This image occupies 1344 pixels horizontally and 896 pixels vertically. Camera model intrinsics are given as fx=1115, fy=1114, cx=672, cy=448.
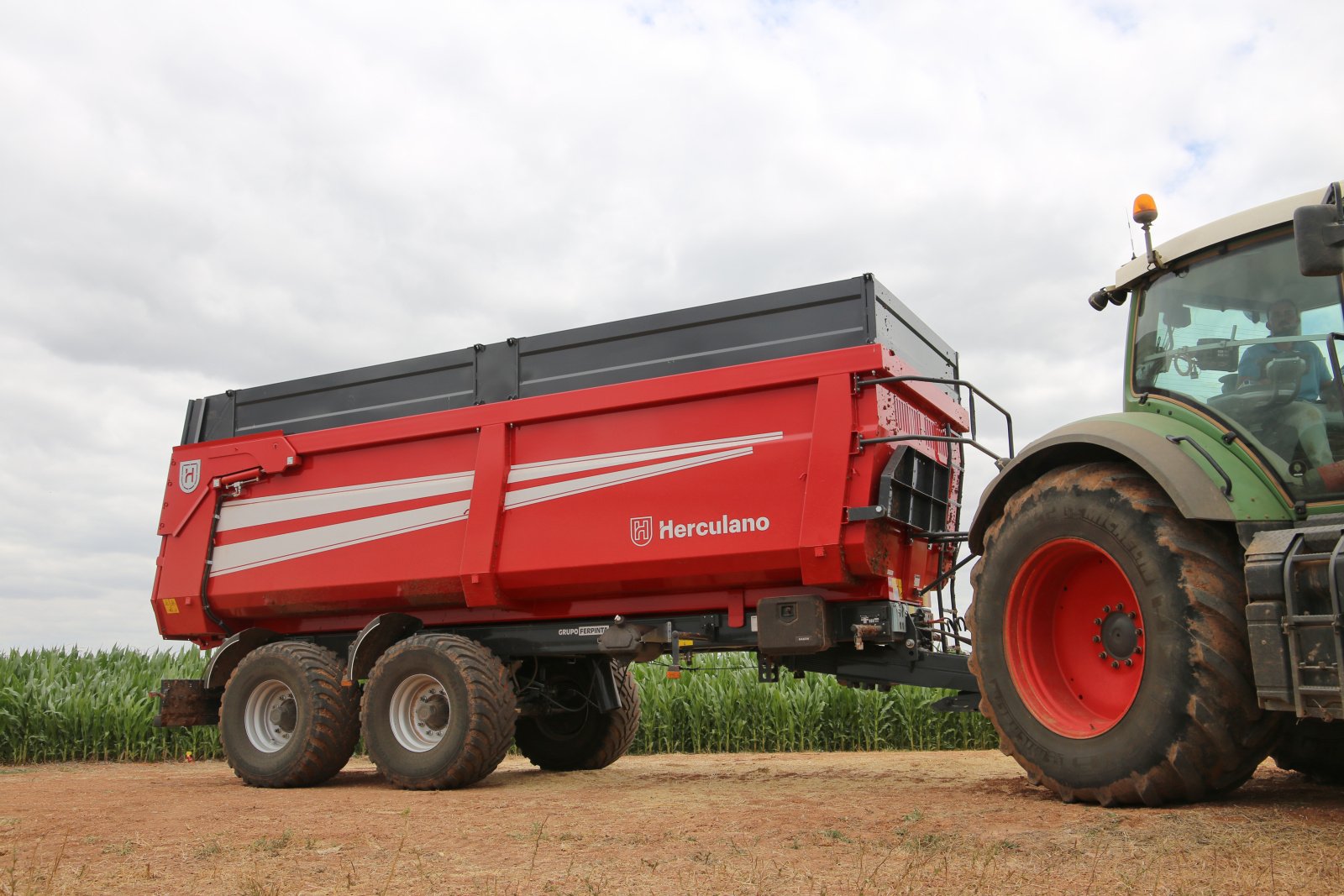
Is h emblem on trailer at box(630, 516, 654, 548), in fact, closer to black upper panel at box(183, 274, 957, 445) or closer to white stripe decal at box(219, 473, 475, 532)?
black upper panel at box(183, 274, 957, 445)

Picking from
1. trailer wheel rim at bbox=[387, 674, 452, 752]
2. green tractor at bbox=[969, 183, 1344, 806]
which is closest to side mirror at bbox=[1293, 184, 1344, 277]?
green tractor at bbox=[969, 183, 1344, 806]

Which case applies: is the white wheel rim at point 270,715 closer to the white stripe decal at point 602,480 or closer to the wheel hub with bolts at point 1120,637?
the white stripe decal at point 602,480

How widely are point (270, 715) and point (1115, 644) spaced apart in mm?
6716

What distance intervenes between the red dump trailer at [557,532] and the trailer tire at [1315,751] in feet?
6.03

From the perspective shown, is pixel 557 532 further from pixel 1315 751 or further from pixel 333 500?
pixel 1315 751

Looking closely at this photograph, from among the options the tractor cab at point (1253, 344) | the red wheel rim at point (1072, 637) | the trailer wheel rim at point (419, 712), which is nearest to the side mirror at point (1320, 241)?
the tractor cab at point (1253, 344)

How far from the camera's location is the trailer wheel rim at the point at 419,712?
8.18 m

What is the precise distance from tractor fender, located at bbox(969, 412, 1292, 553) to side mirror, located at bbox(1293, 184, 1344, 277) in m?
1.00

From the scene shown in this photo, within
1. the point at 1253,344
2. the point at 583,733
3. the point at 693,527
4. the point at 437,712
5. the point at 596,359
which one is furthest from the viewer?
the point at 583,733

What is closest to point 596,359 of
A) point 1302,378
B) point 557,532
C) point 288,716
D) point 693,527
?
point 557,532

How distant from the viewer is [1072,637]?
5914mm

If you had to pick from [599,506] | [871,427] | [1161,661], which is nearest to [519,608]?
[599,506]

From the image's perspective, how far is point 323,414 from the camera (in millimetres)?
9547

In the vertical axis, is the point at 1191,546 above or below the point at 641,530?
below
